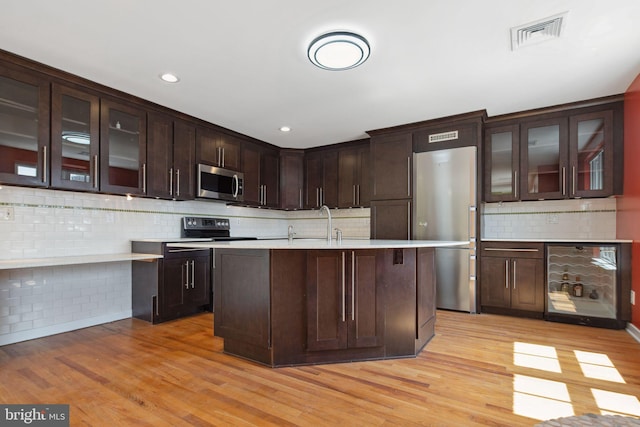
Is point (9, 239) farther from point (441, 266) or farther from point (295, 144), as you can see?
point (441, 266)

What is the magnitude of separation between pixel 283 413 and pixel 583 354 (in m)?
2.46

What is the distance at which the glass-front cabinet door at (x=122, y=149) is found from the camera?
325 centimetres

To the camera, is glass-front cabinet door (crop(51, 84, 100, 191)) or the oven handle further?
the oven handle

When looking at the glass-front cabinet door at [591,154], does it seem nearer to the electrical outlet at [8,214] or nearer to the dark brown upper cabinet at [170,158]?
the dark brown upper cabinet at [170,158]

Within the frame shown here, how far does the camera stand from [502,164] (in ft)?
13.4

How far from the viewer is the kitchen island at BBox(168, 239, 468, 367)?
2383mm

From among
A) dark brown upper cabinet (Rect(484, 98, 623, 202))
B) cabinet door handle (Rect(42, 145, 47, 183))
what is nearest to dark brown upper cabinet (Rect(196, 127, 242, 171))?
cabinet door handle (Rect(42, 145, 47, 183))

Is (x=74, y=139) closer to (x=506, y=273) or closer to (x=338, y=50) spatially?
(x=338, y=50)

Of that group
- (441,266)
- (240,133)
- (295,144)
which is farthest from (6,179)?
(441,266)

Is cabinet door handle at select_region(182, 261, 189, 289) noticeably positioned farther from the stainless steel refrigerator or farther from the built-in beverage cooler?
the built-in beverage cooler

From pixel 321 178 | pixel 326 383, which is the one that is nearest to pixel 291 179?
pixel 321 178

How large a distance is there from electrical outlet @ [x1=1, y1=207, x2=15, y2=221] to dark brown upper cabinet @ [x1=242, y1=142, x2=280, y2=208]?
2.60m

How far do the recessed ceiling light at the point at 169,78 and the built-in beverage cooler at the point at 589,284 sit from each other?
424 centimetres

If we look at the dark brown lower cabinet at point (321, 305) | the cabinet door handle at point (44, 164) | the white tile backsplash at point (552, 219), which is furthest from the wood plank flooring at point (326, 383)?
the cabinet door handle at point (44, 164)
